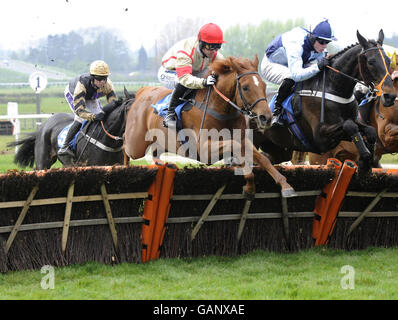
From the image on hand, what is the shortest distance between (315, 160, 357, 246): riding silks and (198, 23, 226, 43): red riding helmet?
161 cm

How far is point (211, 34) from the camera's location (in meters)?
5.58

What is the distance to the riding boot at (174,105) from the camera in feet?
19.5

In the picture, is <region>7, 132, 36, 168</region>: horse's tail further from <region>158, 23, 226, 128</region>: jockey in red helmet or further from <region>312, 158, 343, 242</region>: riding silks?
<region>312, 158, 343, 242</region>: riding silks

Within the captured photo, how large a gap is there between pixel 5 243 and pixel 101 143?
3.01m

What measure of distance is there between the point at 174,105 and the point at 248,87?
1103 millimetres

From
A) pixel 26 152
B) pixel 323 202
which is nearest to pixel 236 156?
pixel 323 202

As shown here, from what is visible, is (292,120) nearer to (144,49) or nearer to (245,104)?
(245,104)

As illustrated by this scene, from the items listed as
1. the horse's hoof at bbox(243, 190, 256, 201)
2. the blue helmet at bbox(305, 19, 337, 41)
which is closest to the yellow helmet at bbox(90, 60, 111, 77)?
the blue helmet at bbox(305, 19, 337, 41)

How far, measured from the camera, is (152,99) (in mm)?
7035

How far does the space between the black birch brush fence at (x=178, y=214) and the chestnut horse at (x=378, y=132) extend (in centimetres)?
116

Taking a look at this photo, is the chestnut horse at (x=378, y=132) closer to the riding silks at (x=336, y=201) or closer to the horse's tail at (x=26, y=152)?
the riding silks at (x=336, y=201)

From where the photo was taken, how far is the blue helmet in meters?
5.84
